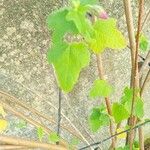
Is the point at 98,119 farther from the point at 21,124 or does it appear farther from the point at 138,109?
the point at 21,124

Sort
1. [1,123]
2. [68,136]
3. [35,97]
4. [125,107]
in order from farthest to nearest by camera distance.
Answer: [68,136] < [35,97] < [1,123] < [125,107]

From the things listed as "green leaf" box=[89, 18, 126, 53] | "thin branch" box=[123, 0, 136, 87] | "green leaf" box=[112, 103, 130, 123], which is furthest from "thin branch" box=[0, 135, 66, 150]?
"green leaf" box=[89, 18, 126, 53]

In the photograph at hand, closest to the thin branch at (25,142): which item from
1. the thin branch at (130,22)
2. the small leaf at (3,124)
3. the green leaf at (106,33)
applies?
the small leaf at (3,124)

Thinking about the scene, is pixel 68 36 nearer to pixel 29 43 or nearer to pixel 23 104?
pixel 29 43

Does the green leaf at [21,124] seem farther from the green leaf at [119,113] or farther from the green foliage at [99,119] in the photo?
the green leaf at [119,113]

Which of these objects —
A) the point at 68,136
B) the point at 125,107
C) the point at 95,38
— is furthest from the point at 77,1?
the point at 68,136

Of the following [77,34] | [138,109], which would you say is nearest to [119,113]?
[138,109]
